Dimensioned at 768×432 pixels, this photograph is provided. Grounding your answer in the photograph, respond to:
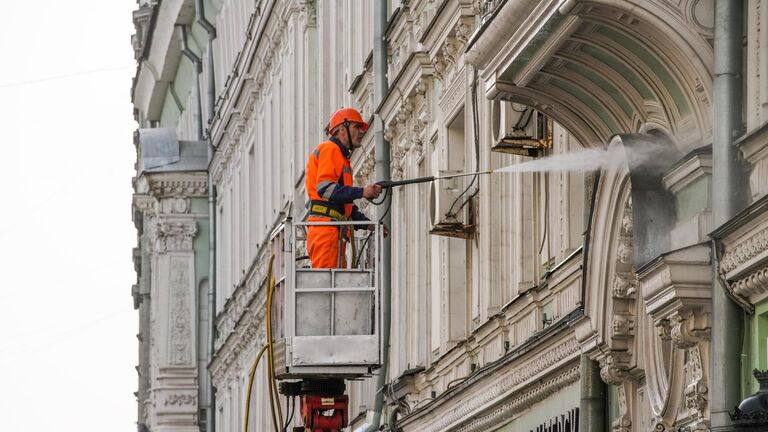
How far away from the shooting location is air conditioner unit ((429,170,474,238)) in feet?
73.3

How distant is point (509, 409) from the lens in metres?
20.0

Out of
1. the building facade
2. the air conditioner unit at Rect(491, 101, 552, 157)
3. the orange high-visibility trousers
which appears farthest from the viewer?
the orange high-visibility trousers

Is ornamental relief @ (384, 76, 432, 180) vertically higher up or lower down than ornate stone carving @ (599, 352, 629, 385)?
higher up

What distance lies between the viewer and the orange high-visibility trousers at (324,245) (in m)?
20.9

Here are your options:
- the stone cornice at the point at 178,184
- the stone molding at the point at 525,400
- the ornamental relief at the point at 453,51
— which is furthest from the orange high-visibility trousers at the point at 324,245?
the stone cornice at the point at 178,184

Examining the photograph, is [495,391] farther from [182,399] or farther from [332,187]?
[182,399]

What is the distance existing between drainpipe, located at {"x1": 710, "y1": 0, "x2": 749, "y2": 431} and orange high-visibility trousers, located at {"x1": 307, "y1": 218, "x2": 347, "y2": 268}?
7502 mm

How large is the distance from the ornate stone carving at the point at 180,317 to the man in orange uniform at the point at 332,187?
33184 mm

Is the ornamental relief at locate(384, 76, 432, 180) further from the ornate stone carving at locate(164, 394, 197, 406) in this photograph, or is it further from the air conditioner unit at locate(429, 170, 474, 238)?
the ornate stone carving at locate(164, 394, 197, 406)

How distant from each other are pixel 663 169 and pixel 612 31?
913mm

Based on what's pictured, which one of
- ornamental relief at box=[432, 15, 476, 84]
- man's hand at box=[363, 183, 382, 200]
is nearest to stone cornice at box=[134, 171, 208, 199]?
ornamental relief at box=[432, 15, 476, 84]

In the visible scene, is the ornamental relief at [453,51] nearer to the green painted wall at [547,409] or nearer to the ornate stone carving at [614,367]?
the green painted wall at [547,409]

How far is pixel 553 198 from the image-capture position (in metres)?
19.0

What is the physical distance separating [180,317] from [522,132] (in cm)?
3561
